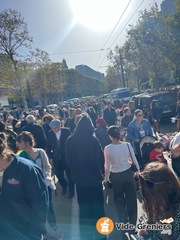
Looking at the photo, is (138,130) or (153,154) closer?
(153,154)

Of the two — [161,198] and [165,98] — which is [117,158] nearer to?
[161,198]

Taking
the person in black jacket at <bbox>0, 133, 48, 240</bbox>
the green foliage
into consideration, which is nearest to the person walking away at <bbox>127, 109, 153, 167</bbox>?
the person in black jacket at <bbox>0, 133, 48, 240</bbox>

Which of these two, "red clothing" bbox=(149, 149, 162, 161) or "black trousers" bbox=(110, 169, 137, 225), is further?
"red clothing" bbox=(149, 149, 162, 161)

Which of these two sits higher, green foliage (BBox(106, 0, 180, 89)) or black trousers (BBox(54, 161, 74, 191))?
green foliage (BBox(106, 0, 180, 89))

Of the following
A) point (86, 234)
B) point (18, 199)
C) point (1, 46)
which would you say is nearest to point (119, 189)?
point (86, 234)

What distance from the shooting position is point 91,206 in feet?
11.8

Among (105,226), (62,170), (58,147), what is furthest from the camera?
(62,170)

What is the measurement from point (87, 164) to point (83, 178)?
226 millimetres

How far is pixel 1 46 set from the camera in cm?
1977

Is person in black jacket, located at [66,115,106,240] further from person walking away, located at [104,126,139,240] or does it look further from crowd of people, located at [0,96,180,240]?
person walking away, located at [104,126,139,240]

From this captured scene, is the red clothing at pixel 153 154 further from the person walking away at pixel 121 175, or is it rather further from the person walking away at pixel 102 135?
the person walking away at pixel 102 135

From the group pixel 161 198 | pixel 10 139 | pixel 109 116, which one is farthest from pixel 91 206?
pixel 109 116

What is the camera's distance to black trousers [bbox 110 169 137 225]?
3.55 meters

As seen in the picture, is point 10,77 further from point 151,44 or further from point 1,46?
point 151,44
